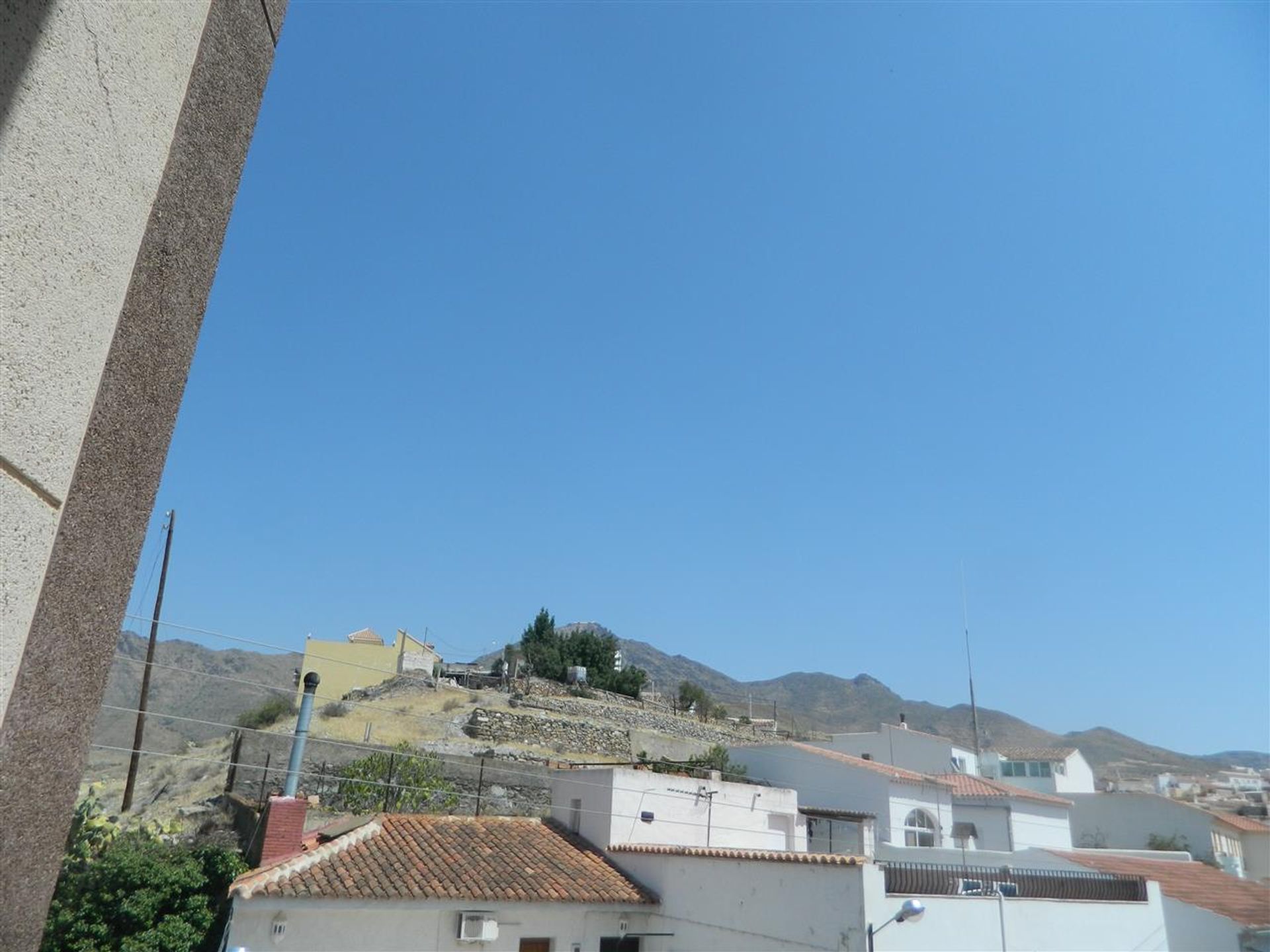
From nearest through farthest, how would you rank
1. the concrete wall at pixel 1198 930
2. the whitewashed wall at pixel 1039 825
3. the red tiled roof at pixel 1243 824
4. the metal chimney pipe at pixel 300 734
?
the concrete wall at pixel 1198 930, the metal chimney pipe at pixel 300 734, the whitewashed wall at pixel 1039 825, the red tiled roof at pixel 1243 824

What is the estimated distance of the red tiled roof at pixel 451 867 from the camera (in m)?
14.2

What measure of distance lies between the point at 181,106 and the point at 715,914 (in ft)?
52.4

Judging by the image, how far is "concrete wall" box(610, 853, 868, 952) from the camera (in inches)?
515

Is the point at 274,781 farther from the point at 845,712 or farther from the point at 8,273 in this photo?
the point at 845,712

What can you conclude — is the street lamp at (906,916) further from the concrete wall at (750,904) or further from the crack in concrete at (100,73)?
the crack in concrete at (100,73)

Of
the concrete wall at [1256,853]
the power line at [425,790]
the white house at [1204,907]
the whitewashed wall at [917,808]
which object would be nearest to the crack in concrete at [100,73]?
the power line at [425,790]

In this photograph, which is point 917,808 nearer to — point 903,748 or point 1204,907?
point 1204,907

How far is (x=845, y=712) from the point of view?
516 ft

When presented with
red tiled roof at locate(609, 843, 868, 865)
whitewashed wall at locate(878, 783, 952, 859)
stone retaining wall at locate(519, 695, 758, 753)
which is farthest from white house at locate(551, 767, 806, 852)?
stone retaining wall at locate(519, 695, 758, 753)

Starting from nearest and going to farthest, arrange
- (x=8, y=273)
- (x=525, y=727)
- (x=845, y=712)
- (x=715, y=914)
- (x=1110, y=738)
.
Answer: (x=8, y=273)
(x=715, y=914)
(x=525, y=727)
(x=1110, y=738)
(x=845, y=712)

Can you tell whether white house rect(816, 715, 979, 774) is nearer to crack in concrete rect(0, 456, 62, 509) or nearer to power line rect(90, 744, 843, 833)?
power line rect(90, 744, 843, 833)

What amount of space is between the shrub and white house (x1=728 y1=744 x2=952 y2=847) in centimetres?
1869

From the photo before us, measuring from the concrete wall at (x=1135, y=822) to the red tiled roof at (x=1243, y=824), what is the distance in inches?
58.2

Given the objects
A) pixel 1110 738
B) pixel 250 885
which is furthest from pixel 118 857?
pixel 1110 738
